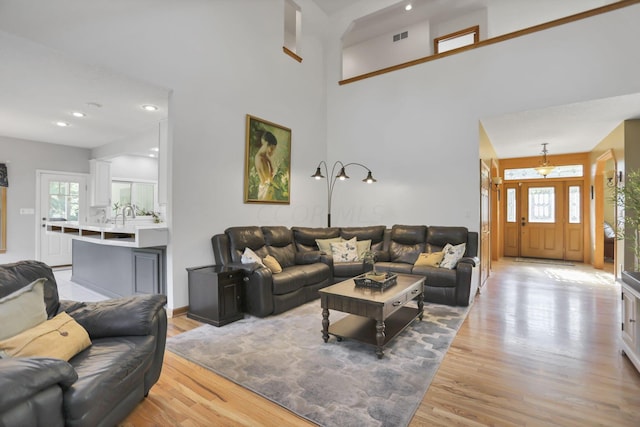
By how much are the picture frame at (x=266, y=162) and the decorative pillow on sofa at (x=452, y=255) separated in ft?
8.79

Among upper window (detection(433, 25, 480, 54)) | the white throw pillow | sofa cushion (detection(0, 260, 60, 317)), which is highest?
upper window (detection(433, 25, 480, 54))

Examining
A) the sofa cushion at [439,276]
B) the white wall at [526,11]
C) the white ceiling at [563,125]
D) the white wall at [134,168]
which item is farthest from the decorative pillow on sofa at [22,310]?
the white wall at [526,11]

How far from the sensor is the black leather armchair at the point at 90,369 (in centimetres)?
112

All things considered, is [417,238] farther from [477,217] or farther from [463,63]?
[463,63]

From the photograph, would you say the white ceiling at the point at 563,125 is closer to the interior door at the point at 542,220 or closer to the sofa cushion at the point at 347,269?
the interior door at the point at 542,220

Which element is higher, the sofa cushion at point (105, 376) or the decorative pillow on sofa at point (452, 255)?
the decorative pillow on sofa at point (452, 255)

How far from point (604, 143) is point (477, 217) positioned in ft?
11.9

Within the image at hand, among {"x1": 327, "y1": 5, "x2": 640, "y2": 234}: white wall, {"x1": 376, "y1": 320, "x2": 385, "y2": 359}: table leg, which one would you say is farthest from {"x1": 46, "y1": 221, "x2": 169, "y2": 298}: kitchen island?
{"x1": 327, "y1": 5, "x2": 640, "y2": 234}: white wall

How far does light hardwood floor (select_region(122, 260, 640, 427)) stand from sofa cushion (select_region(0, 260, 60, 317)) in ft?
2.77

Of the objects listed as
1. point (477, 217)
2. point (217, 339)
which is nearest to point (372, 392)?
point (217, 339)

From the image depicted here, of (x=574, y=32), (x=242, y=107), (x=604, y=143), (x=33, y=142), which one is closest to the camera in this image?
(x=574, y=32)

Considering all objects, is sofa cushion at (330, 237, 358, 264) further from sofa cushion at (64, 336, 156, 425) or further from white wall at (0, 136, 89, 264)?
white wall at (0, 136, 89, 264)

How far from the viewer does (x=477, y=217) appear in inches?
192

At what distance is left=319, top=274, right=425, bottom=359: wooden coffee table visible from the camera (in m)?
2.62
